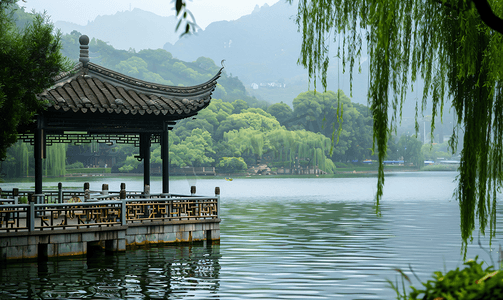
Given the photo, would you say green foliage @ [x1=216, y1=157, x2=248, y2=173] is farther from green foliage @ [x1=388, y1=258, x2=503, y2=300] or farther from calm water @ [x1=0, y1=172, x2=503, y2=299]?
green foliage @ [x1=388, y1=258, x2=503, y2=300]

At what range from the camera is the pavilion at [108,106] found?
12344mm

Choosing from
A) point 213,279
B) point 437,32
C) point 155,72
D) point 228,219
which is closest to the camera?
point 437,32

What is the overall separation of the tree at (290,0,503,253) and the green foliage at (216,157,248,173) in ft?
238

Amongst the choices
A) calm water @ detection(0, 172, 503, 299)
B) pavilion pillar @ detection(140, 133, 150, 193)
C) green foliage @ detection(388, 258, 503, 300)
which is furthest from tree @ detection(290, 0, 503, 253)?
pavilion pillar @ detection(140, 133, 150, 193)

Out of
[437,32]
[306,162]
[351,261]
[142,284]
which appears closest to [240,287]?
[142,284]

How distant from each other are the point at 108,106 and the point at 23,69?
2.11 meters

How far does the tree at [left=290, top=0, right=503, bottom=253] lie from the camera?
5188 millimetres

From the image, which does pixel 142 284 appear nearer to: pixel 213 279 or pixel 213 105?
pixel 213 279

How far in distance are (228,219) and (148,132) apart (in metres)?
10.1

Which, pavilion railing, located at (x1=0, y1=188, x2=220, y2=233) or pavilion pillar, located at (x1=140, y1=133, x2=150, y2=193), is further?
pavilion pillar, located at (x1=140, y1=133, x2=150, y2=193)

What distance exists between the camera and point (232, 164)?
7875 cm

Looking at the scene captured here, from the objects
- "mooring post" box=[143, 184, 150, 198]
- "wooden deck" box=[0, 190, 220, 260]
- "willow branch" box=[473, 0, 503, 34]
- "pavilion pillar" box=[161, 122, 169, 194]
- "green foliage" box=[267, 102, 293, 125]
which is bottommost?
"wooden deck" box=[0, 190, 220, 260]

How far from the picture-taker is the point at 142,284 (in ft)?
31.0

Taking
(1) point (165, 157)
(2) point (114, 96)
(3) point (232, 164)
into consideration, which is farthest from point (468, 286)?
(3) point (232, 164)
